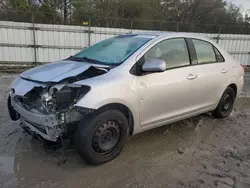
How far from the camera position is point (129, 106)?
3.04 meters

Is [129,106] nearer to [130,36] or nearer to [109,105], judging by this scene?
[109,105]

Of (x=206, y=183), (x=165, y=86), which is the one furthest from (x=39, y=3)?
(x=206, y=183)

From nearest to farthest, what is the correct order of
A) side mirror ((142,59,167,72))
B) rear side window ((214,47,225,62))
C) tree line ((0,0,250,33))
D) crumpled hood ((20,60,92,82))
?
crumpled hood ((20,60,92,82)), side mirror ((142,59,167,72)), rear side window ((214,47,225,62)), tree line ((0,0,250,33))

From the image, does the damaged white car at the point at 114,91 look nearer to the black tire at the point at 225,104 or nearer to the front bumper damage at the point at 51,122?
the front bumper damage at the point at 51,122

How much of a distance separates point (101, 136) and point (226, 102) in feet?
9.84

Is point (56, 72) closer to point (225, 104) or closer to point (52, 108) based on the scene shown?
point (52, 108)

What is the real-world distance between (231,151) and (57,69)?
2.79 metres

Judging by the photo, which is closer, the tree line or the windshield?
the windshield

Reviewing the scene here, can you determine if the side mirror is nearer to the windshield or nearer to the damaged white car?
the damaged white car

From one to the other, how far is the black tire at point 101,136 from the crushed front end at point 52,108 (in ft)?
0.54

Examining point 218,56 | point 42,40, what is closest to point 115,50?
point 218,56

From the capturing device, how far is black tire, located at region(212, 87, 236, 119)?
461 cm

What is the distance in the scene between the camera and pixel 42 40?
9961 millimetres

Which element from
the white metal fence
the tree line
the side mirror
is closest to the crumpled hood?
the side mirror
